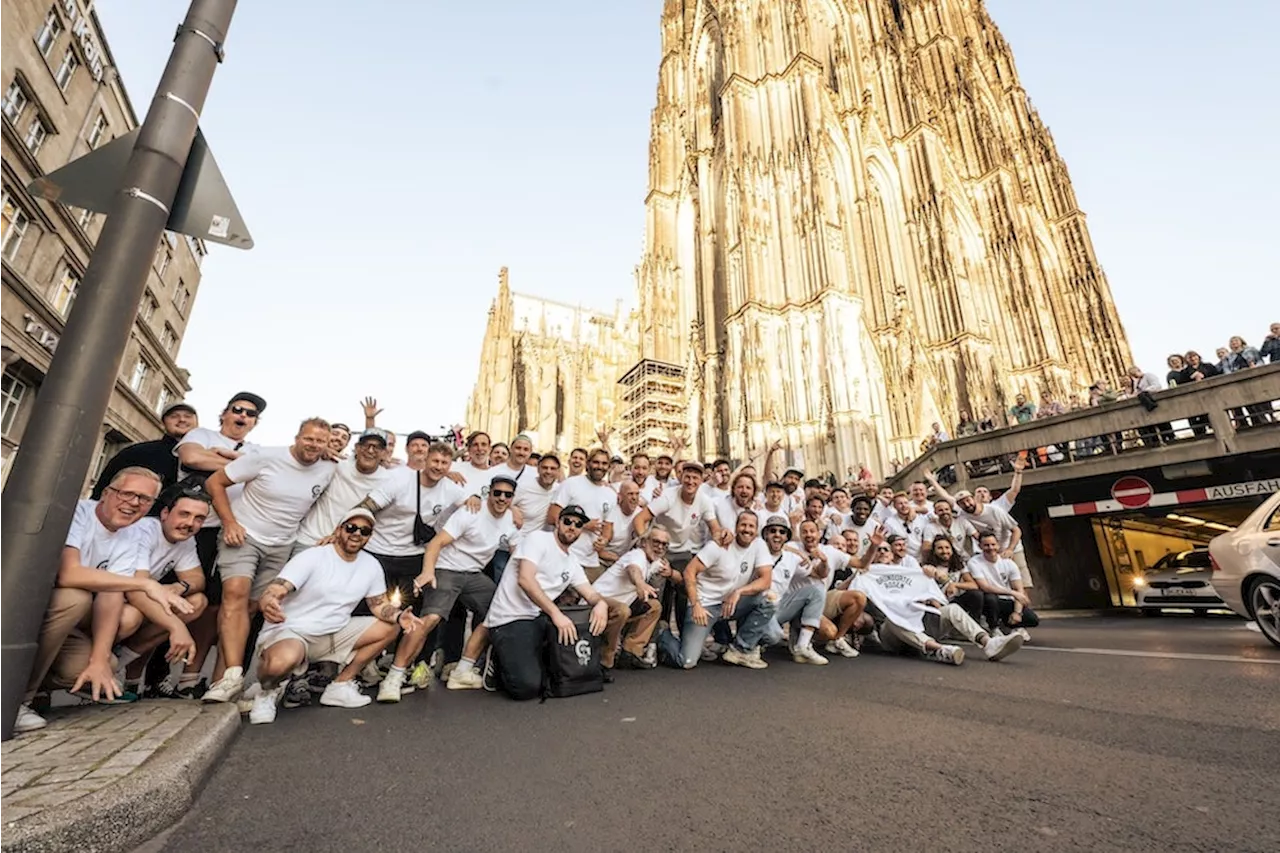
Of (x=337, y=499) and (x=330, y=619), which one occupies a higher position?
(x=337, y=499)

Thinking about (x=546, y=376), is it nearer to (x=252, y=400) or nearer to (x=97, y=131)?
(x=97, y=131)

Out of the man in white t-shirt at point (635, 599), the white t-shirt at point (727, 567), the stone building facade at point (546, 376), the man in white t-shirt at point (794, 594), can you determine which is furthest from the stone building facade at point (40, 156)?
the stone building facade at point (546, 376)

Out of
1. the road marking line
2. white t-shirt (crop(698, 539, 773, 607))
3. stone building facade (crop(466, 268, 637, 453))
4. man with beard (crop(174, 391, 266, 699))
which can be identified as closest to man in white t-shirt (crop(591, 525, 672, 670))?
white t-shirt (crop(698, 539, 773, 607))

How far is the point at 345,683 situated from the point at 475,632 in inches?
41.3

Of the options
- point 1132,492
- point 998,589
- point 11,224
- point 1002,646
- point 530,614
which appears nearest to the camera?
point 530,614

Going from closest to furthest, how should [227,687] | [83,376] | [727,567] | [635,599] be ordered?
1. [83,376]
2. [227,687]
3. [635,599]
4. [727,567]

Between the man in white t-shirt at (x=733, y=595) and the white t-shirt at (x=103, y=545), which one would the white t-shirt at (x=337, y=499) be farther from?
the man in white t-shirt at (x=733, y=595)

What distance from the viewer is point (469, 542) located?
4.87 meters

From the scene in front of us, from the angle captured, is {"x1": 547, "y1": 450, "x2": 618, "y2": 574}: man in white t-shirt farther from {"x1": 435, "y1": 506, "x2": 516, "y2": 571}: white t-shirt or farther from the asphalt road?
the asphalt road

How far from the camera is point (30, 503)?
251 centimetres

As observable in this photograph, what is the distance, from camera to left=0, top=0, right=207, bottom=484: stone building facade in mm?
11797

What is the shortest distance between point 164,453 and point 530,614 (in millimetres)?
3324

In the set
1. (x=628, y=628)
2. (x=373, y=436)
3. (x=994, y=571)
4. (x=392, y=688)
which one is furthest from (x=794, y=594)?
(x=373, y=436)

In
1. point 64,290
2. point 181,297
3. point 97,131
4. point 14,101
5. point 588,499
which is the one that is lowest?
point 588,499
